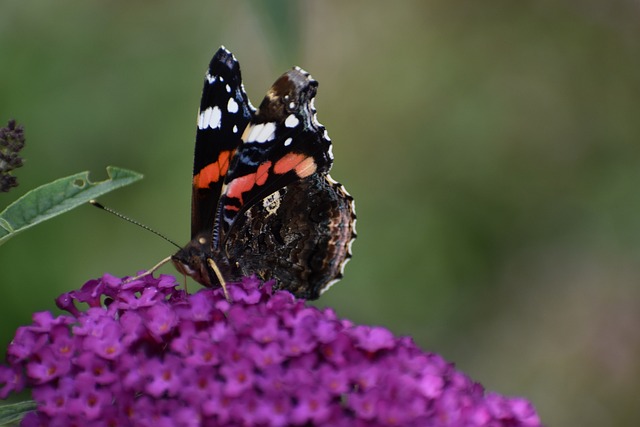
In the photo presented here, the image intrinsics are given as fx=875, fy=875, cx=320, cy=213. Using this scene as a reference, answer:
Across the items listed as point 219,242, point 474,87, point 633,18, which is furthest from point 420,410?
point 633,18

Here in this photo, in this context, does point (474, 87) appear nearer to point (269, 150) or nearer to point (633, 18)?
point (633, 18)

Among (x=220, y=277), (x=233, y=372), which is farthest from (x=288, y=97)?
(x=233, y=372)

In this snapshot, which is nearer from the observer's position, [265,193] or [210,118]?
[210,118]

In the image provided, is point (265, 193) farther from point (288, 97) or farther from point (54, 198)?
point (54, 198)

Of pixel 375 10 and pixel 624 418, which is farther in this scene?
pixel 375 10

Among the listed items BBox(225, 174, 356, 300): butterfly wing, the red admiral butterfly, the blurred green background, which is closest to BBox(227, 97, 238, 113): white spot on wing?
the red admiral butterfly

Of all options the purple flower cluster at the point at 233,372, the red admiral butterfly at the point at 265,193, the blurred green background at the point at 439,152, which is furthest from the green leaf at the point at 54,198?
the blurred green background at the point at 439,152
